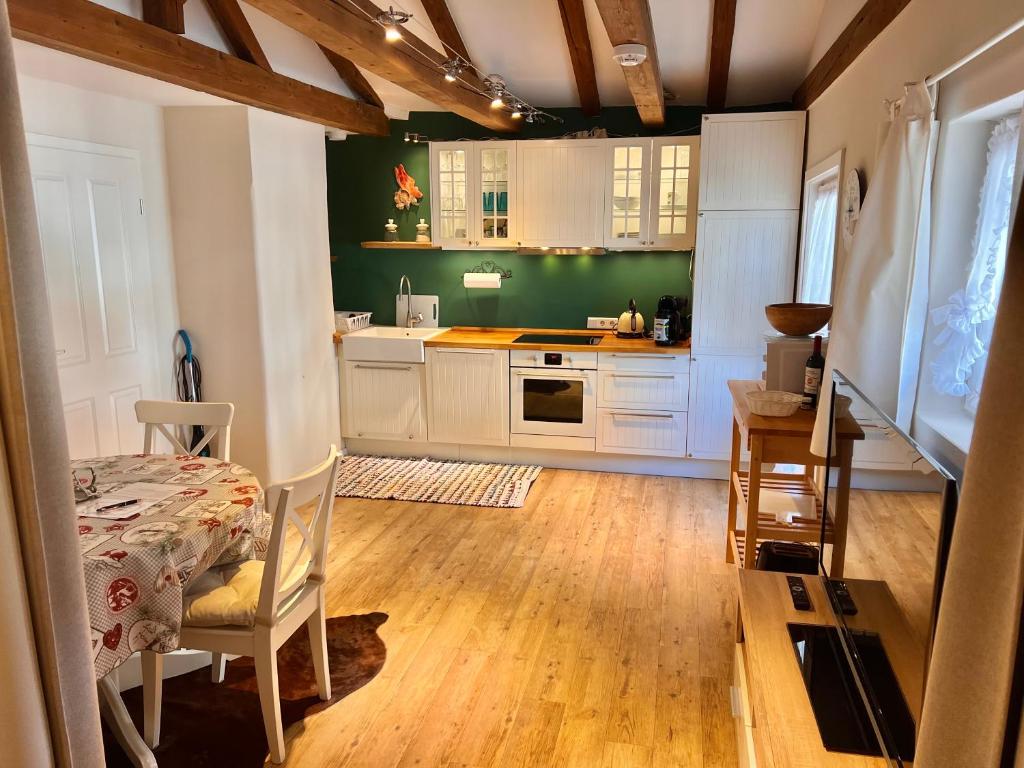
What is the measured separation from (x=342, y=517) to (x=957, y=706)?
12.6 ft

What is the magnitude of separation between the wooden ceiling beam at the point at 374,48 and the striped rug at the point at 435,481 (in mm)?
2390

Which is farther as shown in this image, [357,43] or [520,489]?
[520,489]

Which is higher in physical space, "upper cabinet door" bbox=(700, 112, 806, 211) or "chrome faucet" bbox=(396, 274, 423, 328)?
"upper cabinet door" bbox=(700, 112, 806, 211)

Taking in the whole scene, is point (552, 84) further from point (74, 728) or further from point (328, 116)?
point (74, 728)

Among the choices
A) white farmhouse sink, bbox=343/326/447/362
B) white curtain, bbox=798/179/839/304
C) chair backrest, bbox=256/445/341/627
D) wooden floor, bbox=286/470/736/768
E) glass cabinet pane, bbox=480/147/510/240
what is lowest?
wooden floor, bbox=286/470/736/768

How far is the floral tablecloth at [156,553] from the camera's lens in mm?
1867

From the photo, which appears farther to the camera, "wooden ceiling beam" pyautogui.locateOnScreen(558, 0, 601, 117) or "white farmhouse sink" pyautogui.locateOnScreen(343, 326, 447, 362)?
"white farmhouse sink" pyautogui.locateOnScreen(343, 326, 447, 362)

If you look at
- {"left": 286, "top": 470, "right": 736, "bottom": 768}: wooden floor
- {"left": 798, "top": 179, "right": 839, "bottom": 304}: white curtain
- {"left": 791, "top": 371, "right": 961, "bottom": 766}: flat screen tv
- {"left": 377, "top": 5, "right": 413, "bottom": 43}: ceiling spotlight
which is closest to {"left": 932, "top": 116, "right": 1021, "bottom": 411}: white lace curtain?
{"left": 791, "top": 371, "right": 961, "bottom": 766}: flat screen tv

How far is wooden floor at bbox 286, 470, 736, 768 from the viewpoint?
238 centimetres

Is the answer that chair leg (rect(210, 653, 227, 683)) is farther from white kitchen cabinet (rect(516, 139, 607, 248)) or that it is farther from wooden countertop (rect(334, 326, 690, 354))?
white kitchen cabinet (rect(516, 139, 607, 248))

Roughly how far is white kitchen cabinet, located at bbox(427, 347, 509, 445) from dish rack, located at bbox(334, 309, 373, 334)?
2.34 ft

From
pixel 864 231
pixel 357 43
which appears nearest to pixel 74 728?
pixel 864 231

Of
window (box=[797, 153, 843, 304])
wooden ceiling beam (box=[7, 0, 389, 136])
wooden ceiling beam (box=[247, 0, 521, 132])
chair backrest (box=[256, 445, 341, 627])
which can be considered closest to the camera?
chair backrest (box=[256, 445, 341, 627])

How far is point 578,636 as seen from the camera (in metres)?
3.00
